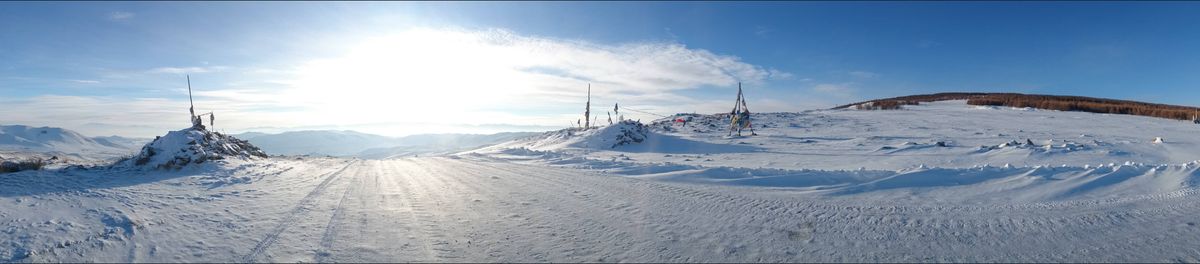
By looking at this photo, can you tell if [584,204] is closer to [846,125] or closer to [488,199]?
[488,199]

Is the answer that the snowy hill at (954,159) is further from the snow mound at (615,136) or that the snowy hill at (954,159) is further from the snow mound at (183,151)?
the snow mound at (183,151)

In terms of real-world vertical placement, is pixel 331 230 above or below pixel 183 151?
below

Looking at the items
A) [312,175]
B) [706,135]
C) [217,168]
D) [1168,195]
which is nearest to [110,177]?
[217,168]

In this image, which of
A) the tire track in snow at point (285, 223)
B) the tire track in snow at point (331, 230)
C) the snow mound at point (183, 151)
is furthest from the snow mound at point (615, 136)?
the tire track in snow at point (331, 230)

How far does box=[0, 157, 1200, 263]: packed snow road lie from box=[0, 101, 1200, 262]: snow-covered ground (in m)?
0.03

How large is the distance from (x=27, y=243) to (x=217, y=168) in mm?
6584

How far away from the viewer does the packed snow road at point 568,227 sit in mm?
4367

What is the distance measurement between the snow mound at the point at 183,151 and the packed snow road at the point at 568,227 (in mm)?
2324

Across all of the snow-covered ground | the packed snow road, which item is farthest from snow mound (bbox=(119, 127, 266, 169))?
the packed snow road

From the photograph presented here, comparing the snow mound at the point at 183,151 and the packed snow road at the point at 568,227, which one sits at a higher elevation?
the snow mound at the point at 183,151

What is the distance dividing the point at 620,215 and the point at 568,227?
2.87 feet

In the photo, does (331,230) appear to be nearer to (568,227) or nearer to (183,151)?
(568,227)

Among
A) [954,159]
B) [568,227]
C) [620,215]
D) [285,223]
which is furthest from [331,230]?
[954,159]

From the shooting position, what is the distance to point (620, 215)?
240 inches
